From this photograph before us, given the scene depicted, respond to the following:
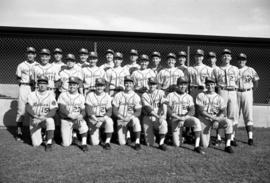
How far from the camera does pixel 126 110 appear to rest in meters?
5.09

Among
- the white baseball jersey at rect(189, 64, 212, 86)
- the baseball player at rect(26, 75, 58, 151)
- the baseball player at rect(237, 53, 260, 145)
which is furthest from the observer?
the white baseball jersey at rect(189, 64, 212, 86)

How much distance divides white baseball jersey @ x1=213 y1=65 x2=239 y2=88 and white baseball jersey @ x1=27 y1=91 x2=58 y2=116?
342 centimetres

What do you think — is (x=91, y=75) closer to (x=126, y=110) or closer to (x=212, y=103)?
(x=126, y=110)

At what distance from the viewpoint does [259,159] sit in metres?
4.21

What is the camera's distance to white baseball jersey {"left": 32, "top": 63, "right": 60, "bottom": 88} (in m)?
5.50

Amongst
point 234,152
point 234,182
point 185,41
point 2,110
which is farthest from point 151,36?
point 234,182

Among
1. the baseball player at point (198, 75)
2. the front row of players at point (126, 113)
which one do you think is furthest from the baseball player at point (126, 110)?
the baseball player at point (198, 75)

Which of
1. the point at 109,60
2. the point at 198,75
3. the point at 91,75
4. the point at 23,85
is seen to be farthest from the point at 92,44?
the point at 198,75

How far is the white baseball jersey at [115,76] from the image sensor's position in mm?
5641

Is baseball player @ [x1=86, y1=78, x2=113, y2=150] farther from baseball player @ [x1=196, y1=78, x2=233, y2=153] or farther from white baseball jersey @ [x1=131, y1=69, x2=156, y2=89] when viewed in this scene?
baseball player @ [x1=196, y1=78, x2=233, y2=153]

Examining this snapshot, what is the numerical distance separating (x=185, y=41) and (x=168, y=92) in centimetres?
239

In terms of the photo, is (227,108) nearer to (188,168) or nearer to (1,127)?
(188,168)

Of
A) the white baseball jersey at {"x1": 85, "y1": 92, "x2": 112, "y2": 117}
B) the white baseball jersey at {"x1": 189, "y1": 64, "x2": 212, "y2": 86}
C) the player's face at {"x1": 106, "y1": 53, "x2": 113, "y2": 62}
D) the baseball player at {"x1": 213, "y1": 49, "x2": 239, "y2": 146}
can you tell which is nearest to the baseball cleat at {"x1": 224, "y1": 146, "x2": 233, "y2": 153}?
the baseball player at {"x1": 213, "y1": 49, "x2": 239, "y2": 146}

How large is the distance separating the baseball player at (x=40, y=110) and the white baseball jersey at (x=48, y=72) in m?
0.53
